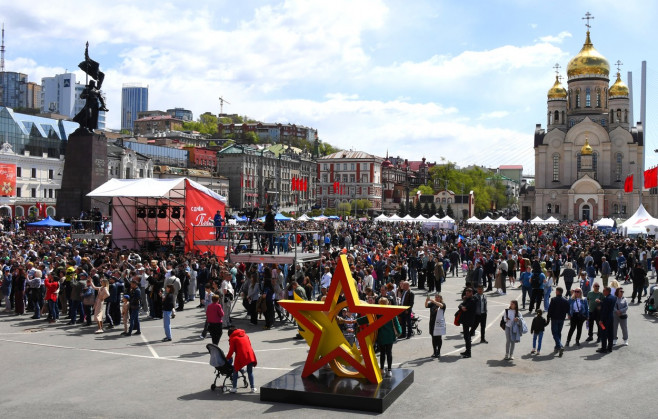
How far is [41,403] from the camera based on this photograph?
31.9 feet

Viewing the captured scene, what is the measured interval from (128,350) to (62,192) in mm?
25034

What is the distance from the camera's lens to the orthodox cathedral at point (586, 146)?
8850 centimetres

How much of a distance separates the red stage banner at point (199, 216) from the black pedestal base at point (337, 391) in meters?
16.3

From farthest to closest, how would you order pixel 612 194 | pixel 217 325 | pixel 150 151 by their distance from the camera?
pixel 150 151
pixel 612 194
pixel 217 325

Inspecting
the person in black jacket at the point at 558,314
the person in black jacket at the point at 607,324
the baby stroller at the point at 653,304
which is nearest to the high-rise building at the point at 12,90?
the baby stroller at the point at 653,304

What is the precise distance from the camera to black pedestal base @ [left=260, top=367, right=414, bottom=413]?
Answer: 9.56 meters

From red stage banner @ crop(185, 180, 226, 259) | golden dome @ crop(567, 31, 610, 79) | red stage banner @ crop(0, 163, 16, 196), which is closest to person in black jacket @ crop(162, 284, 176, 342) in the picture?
red stage banner @ crop(185, 180, 226, 259)

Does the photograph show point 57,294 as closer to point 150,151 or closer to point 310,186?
point 150,151

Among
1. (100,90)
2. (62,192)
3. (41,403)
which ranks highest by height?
(100,90)

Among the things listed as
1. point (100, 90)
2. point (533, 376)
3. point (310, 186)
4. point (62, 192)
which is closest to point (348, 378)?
point (533, 376)

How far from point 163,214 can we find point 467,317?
18.7m

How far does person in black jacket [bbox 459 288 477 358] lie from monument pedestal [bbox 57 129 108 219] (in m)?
27.6

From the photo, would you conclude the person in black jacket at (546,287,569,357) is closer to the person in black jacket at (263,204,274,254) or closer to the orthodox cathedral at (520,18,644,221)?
the person in black jacket at (263,204,274,254)

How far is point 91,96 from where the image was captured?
36.8 meters
